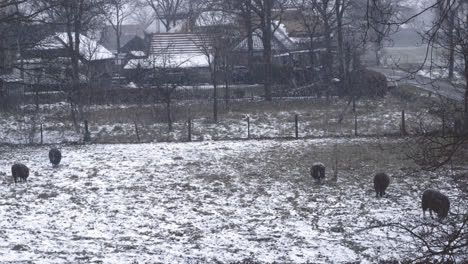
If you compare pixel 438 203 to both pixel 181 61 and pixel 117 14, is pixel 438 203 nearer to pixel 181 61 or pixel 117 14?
pixel 181 61

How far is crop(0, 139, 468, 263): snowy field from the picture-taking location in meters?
9.81

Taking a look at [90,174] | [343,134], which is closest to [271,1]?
[343,134]

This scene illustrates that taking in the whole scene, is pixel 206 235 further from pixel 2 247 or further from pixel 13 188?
pixel 13 188

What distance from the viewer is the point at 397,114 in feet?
82.8

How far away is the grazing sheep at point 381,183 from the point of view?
41.9 feet

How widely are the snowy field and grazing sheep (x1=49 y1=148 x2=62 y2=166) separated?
0.21 metres

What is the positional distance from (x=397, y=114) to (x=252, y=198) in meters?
14.3

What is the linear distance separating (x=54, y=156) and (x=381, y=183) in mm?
10445

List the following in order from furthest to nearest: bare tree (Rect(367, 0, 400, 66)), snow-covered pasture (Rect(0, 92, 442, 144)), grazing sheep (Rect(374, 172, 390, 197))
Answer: snow-covered pasture (Rect(0, 92, 442, 144)) → grazing sheep (Rect(374, 172, 390, 197)) → bare tree (Rect(367, 0, 400, 66))

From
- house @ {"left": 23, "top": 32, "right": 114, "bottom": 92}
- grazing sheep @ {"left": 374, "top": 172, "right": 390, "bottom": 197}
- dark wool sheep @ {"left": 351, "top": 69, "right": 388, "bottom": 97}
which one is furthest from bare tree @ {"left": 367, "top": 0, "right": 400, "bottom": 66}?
dark wool sheep @ {"left": 351, "top": 69, "right": 388, "bottom": 97}

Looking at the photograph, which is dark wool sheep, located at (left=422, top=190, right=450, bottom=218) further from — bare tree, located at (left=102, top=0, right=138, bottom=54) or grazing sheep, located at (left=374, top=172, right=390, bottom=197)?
bare tree, located at (left=102, top=0, right=138, bottom=54)

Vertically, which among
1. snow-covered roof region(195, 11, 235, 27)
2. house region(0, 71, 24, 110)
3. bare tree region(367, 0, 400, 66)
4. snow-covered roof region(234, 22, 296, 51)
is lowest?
house region(0, 71, 24, 110)

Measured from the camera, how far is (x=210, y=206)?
497 inches

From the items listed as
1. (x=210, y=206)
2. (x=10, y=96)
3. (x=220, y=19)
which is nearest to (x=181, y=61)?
(x=220, y=19)
